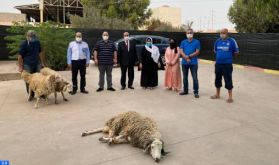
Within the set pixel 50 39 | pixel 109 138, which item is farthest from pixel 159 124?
pixel 50 39

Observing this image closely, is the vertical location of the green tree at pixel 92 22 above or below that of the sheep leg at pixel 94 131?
above

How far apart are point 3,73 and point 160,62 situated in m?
6.15

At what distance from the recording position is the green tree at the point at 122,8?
33.0m

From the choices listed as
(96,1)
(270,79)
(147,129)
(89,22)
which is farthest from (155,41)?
(96,1)

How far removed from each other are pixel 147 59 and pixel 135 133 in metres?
5.10

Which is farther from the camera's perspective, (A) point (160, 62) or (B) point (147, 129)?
(A) point (160, 62)

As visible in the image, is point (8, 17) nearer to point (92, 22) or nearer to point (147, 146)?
point (92, 22)

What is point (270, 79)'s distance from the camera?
1272cm

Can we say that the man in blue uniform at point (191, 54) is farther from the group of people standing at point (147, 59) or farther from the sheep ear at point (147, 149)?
the sheep ear at point (147, 149)

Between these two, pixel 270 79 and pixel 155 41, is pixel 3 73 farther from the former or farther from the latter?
pixel 270 79

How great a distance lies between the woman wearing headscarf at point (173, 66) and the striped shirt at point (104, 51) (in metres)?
1.71

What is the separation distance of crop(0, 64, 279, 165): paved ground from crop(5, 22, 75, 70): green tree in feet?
13.9

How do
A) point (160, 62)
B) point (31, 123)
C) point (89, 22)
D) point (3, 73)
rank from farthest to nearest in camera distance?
point (89, 22), point (3, 73), point (160, 62), point (31, 123)

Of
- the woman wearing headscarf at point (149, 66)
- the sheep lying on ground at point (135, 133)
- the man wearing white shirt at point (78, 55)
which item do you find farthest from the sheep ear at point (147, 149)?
the woman wearing headscarf at point (149, 66)
